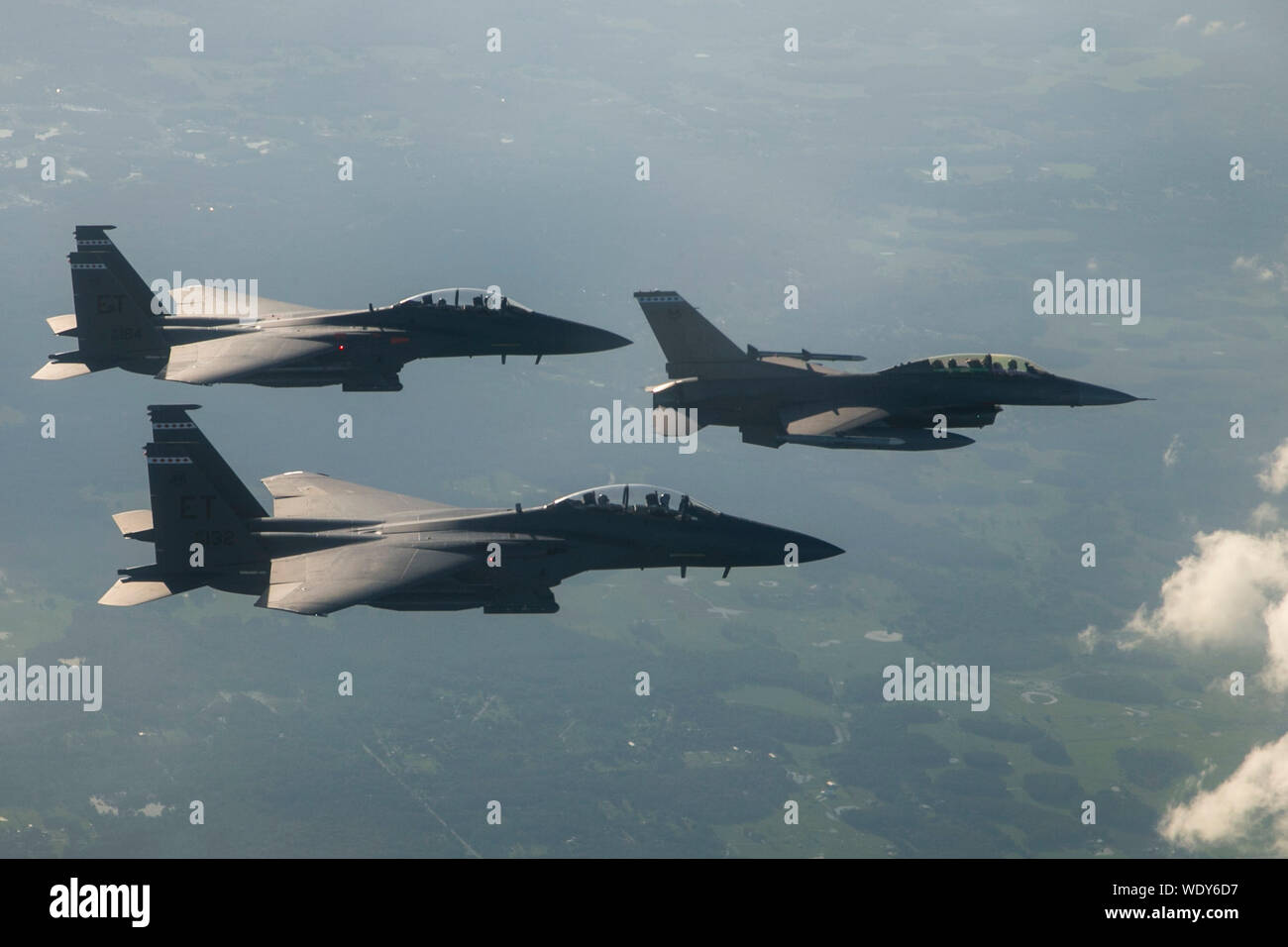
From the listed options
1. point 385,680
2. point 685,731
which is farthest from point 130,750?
point 685,731

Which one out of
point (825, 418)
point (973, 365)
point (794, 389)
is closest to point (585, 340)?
point (794, 389)

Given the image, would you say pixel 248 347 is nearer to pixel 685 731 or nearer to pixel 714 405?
pixel 714 405

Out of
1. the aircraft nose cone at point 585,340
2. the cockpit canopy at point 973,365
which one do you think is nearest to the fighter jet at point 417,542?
the aircraft nose cone at point 585,340

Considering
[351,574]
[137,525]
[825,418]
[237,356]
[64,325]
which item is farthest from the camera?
[64,325]

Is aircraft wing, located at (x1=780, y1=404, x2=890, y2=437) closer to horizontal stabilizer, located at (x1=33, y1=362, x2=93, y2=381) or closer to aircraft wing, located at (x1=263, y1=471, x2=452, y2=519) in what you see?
aircraft wing, located at (x1=263, y1=471, x2=452, y2=519)

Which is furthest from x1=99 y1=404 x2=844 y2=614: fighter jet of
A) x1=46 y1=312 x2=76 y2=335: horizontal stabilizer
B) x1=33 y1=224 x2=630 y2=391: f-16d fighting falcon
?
x1=46 y1=312 x2=76 y2=335: horizontal stabilizer

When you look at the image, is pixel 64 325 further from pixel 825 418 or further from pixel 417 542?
pixel 825 418
